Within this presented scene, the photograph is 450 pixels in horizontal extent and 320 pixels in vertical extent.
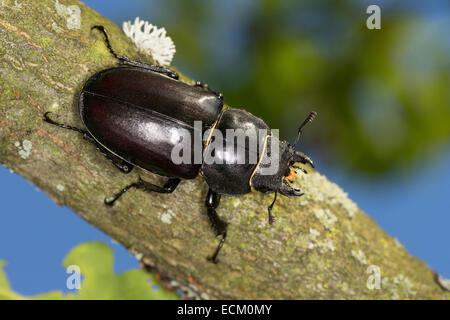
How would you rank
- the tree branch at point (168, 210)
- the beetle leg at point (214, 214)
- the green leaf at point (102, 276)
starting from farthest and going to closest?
the beetle leg at point (214, 214) < the green leaf at point (102, 276) < the tree branch at point (168, 210)

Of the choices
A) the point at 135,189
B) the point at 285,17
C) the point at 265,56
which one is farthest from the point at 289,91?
the point at 135,189

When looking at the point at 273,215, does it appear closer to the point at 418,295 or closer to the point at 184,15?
the point at 418,295

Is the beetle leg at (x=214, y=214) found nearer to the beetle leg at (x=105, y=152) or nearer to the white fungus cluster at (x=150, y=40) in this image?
the beetle leg at (x=105, y=152)

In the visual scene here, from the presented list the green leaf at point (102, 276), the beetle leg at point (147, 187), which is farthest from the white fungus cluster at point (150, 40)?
the green leaf at point (102, 276)

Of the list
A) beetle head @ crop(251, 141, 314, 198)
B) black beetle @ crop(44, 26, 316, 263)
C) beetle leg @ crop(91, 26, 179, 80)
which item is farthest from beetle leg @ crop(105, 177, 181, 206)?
beetle leg @ crop(91, 26, 179, 80)

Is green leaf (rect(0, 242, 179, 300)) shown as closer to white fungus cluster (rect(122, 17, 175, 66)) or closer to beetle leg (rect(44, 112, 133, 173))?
beetle leg (rect(44, 112, 133, 173))

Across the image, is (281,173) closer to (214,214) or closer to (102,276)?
(214,214)

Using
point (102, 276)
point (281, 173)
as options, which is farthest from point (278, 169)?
point (102, 276)
